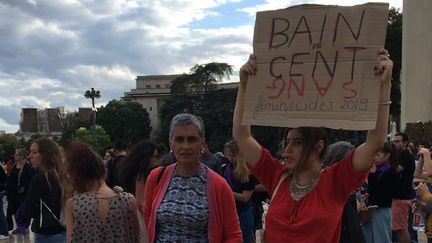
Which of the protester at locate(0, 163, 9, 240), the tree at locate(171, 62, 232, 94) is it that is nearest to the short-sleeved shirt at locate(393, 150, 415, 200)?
the protester at locate(0, 163, 9, 240)

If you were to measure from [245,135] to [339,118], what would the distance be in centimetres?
62

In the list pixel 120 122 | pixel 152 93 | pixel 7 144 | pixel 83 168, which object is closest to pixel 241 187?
pixel 83 168

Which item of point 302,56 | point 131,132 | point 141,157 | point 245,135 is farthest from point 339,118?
point 131,132

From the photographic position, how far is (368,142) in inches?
111

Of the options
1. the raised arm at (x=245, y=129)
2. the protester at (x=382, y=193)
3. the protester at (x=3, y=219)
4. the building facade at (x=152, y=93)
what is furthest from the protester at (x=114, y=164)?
the building facade at (x=152, y=93)

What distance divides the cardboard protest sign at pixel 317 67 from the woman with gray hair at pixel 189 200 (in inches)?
17.2

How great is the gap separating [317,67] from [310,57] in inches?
2.7

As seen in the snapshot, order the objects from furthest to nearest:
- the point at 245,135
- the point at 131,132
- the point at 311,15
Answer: the point at 131,132
the point at 245,135
the point at 311,15

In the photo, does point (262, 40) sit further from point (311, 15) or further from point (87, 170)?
point (87, 170)

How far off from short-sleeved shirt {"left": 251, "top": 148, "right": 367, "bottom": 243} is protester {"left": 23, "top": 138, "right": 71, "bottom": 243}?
286 cm

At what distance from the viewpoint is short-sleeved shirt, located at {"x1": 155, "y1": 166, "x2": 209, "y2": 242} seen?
3.26 meters

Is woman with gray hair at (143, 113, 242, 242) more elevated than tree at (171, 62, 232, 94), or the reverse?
tree at (171, 62, 232, 94)

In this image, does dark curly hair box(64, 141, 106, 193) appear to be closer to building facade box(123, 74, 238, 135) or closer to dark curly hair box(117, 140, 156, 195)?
dark curly hair box(117, 140, 156, 195)

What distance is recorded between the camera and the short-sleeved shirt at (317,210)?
9.34 ft
